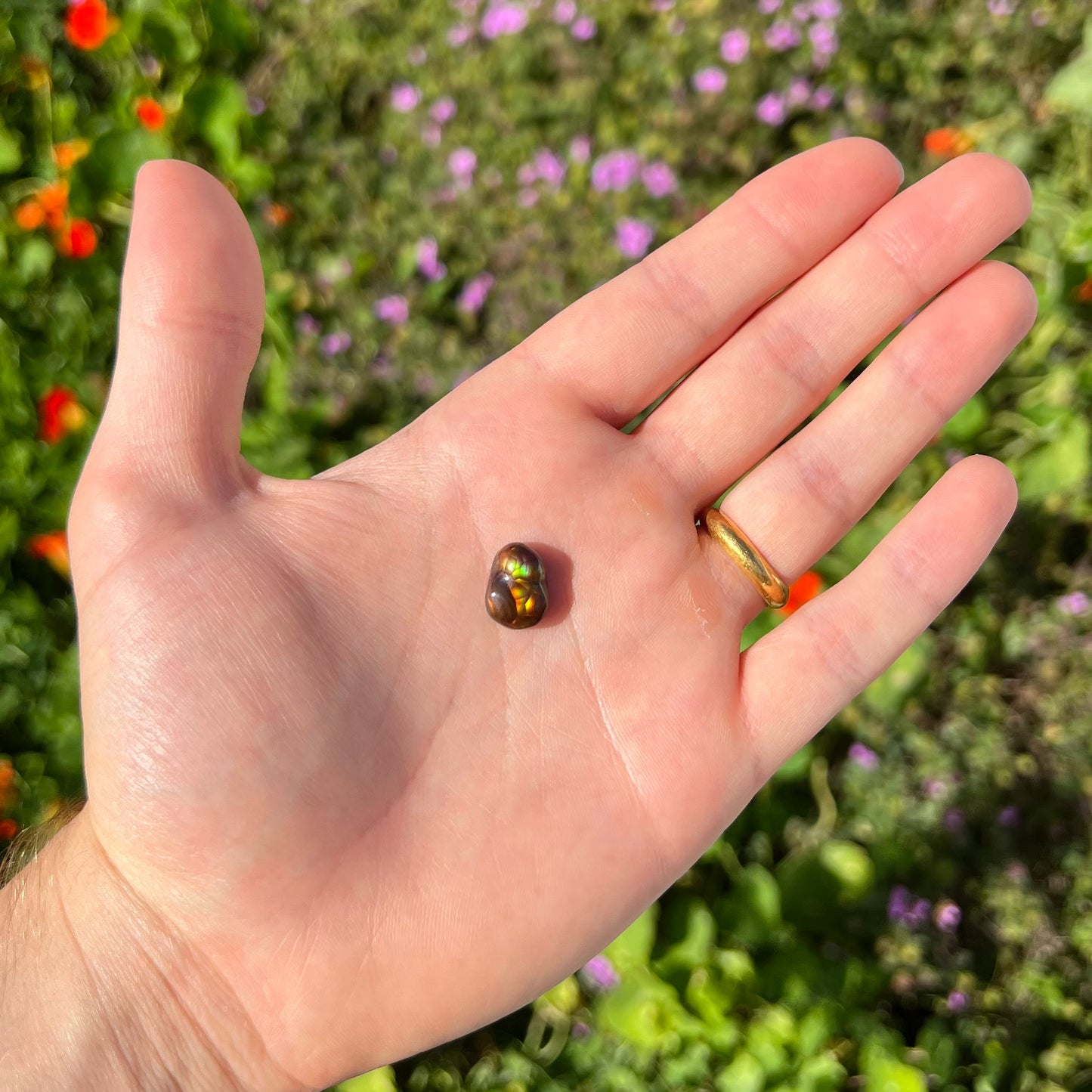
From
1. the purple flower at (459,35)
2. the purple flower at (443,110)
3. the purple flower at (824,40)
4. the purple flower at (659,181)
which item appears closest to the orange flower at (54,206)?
the purple flower at (443,110)

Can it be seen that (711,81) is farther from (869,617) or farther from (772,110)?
(869,617)

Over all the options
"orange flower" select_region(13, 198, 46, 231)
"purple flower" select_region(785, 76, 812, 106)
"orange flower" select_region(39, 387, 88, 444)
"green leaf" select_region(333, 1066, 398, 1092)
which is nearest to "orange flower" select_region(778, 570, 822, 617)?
"green leaf" select_region(333, 1066, 398, 1092)

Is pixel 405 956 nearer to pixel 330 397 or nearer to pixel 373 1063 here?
pixel 373 1063

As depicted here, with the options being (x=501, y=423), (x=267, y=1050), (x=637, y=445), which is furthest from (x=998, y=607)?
(x=267, y=1050)

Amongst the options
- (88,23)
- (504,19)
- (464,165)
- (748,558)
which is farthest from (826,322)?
(88,23)

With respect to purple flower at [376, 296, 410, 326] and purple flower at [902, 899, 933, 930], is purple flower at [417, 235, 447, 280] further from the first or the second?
purple flower at [902, 899, 933, 930]
